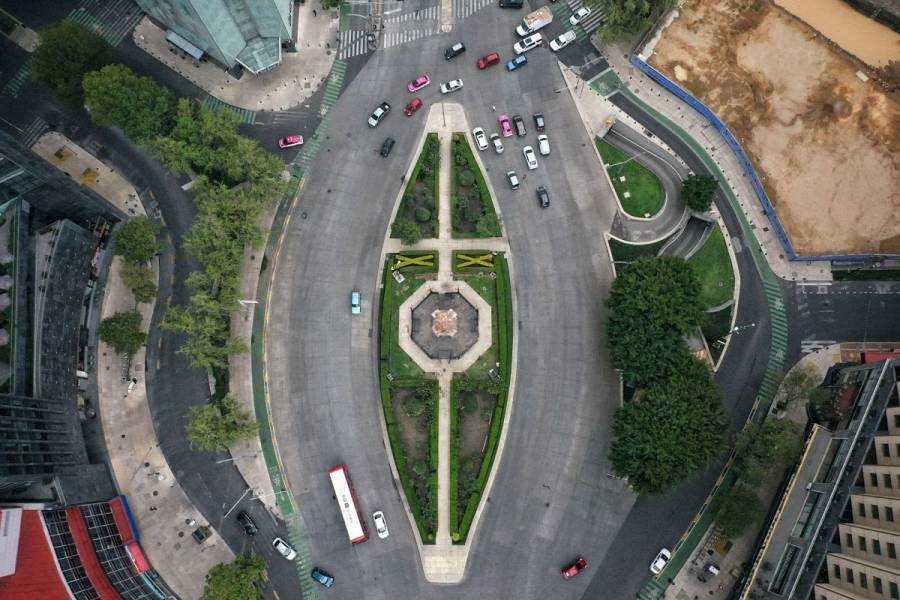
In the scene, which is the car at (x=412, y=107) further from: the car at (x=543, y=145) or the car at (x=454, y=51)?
the car at (x=543, y=145)

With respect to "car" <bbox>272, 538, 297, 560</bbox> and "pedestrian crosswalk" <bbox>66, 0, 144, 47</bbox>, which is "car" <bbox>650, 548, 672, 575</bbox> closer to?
"car" <bbox>272, 538, 297, 560</bbox>

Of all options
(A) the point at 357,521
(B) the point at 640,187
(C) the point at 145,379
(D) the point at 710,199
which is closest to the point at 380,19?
(B) the point at 640,187

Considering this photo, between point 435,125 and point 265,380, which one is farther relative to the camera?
point 435,125

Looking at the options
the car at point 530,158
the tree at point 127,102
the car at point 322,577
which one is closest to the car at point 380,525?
the car at point 322,577

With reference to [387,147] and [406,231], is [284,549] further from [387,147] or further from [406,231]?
[387,147]

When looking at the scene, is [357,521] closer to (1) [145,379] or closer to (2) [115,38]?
(1) [145,379]

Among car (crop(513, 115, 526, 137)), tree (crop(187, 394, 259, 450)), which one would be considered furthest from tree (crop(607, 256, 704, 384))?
tree (crop(187, 394, 259, 450))
